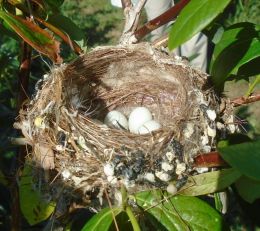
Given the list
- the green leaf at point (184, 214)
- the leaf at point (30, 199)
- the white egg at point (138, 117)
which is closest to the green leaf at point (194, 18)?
the green leaf at point (184, 214)

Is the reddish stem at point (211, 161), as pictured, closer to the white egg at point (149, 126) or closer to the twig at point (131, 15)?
the twig at point (131, 15)

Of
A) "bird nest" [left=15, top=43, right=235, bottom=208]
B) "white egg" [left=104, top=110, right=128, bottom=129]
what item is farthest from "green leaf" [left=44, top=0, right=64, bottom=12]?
"white egg" [left=104, top=110, right=128, bottom=129]

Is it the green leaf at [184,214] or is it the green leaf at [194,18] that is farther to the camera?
the green leaf at [184,214]

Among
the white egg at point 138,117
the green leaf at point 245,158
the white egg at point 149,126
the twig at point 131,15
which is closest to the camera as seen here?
the green leaf at point 245,158

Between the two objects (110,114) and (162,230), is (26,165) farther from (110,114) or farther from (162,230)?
(110,114)

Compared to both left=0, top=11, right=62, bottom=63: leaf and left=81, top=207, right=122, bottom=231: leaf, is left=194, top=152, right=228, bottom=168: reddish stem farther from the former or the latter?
left=0, top=11, right=62, bottom=63: leaf

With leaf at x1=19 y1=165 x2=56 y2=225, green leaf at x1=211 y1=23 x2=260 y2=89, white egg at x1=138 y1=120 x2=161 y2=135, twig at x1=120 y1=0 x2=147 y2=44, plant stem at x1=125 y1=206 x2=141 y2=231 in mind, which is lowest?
plant stem at x1=125 y1=206 x2=141 y2=231
